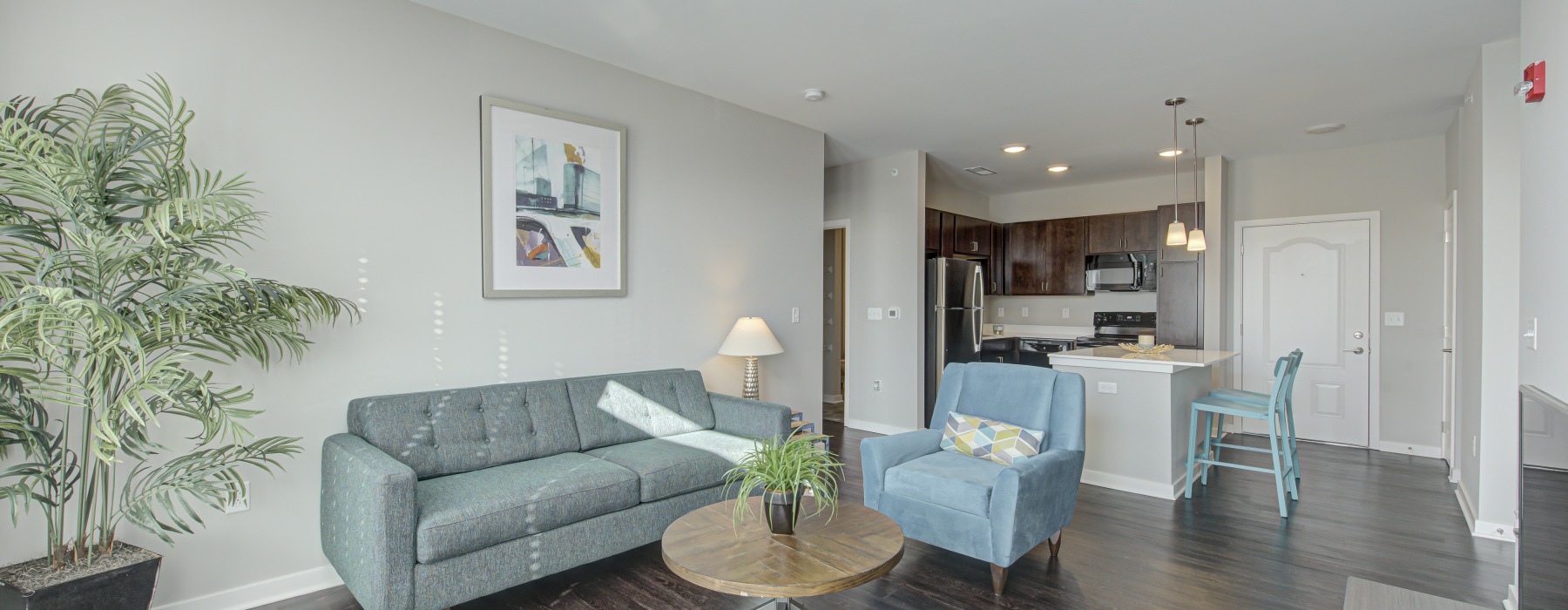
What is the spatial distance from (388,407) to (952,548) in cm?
230

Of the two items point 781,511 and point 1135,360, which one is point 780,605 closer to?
point 781,511

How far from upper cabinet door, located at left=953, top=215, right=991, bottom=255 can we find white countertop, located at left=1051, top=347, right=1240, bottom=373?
1980 millimetres

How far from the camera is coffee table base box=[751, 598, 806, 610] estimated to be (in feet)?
7.24

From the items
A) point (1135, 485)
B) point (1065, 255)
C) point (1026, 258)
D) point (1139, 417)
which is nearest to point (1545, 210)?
point (1139, 417)

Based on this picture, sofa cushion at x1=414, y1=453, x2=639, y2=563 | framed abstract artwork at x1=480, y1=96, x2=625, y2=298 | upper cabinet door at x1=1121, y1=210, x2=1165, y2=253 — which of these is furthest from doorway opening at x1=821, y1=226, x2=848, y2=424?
sofa cushion at x1=414, y1=453, x2=639, y2=563

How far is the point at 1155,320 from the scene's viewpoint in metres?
6.34

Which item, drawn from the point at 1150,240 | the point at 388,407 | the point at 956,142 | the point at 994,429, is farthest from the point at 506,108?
the point at 1150,240

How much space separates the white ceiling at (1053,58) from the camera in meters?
2.98

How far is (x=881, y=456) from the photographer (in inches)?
117

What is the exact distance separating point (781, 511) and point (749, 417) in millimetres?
1477

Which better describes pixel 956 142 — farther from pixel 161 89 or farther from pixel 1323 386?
pixel 161 89

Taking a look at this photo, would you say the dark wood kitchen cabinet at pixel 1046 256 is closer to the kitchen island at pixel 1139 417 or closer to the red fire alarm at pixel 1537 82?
the kitchen island at pixel 1139 417

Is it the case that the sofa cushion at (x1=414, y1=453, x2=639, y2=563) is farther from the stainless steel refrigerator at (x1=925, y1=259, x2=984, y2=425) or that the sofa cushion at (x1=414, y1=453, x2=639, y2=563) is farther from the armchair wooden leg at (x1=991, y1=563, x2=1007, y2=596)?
the stainless steel refrigerator at (x1=925, y1=259, x2=984, y2=425)

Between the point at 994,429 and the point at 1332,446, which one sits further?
the point at 1332,446
